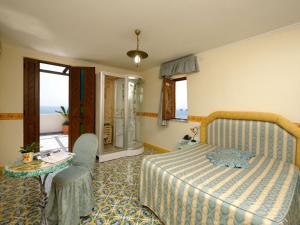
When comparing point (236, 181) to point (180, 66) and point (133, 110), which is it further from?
point (133, 110)

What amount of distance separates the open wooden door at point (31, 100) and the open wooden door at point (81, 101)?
0.64 metres

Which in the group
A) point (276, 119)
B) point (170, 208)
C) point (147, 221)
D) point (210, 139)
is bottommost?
point (147, 221)

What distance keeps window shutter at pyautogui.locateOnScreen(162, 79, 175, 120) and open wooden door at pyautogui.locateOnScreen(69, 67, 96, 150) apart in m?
1.76

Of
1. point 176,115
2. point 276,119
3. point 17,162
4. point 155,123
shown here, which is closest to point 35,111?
point 17,162

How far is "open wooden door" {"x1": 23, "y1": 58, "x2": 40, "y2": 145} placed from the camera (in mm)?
2932

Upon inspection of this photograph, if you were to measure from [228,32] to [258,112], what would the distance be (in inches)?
53.0

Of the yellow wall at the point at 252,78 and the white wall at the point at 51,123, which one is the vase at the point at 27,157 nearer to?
the yellow wall at the point at 252,78

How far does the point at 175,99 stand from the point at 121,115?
1535 mm

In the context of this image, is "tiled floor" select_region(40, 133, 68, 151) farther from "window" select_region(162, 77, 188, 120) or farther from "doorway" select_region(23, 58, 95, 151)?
"window" select_region(162, 77, 188, 120)

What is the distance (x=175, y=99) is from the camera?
383 cm

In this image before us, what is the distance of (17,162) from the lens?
1386mm

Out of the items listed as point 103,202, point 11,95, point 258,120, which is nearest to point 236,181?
point 258,120

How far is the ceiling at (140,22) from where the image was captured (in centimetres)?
166

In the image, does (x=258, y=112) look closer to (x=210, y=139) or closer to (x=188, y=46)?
(x=210, y=139)
